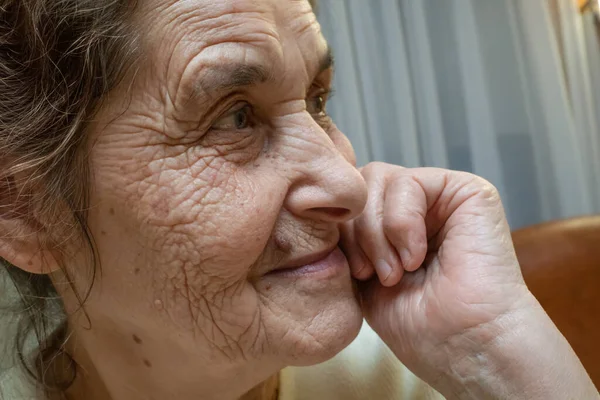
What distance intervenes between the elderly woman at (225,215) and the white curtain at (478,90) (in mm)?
1030

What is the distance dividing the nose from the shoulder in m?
0.49

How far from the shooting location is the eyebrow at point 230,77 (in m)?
0.73

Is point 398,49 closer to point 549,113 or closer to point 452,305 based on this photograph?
point 549,113

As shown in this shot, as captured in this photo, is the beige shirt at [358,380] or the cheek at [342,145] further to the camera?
the beige shirt at [358,380]

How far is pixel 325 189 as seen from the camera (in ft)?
2.53

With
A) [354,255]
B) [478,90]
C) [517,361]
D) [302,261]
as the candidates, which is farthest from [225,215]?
[478,90]

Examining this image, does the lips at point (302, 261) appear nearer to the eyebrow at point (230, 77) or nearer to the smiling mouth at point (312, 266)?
the smiling mouth at point (312, 266)

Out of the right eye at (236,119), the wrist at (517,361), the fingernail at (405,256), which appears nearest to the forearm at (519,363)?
the wrist at (517,361)

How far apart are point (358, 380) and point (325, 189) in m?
0.55

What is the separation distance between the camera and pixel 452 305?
83 cm

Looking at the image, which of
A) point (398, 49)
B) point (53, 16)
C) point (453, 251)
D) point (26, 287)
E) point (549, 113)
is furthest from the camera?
point (549, 113)

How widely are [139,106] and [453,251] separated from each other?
1.74ft

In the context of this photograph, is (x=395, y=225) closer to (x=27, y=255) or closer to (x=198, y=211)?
(x=198, y=211)

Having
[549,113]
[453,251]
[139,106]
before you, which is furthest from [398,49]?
[139,106]
